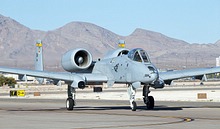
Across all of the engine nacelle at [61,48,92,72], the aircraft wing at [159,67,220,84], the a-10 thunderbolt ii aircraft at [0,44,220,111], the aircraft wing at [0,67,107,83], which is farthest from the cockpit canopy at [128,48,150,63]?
the engine nacelle at [61,48,92,72]

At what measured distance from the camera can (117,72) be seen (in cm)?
3781

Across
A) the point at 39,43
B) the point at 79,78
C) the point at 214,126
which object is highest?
the point at 39,43

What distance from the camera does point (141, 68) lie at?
35.3m

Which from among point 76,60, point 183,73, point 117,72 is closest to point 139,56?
point 117,72

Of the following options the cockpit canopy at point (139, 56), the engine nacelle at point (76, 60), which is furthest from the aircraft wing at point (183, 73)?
the engine nacelle at point (76, 60)

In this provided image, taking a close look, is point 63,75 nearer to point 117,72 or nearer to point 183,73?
point 117,72

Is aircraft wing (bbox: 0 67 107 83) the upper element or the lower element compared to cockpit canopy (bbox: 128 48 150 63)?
lower

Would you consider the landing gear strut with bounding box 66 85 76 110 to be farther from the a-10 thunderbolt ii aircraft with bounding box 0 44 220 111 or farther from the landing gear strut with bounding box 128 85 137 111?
the landing gear strut with bounding box 128 85 137 111

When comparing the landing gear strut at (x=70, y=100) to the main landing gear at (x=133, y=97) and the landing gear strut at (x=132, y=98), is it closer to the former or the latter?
the main landing gear at (x=133, y=97)

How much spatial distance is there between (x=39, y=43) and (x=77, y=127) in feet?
104

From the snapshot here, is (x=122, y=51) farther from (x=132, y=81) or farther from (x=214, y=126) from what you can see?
(x=214, y=126)

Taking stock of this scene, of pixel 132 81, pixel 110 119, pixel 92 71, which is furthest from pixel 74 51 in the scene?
pixel 110 119

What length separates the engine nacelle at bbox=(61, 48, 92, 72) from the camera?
40.3 m

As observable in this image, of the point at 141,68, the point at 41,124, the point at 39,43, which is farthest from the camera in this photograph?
the point at 39,43
